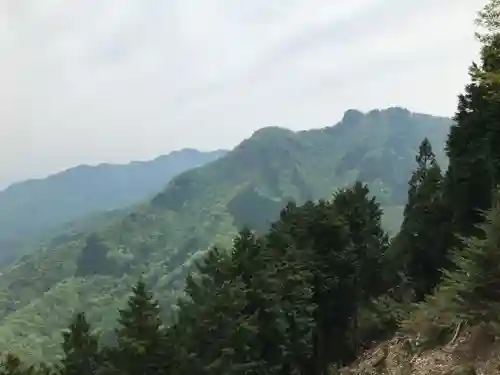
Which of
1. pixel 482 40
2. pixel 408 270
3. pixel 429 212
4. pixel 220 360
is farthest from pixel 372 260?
pixel 482 40

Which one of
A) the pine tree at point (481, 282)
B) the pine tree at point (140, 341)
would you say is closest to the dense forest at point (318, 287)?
the pine tree at point (140, 341)

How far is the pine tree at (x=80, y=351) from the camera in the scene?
40.7m

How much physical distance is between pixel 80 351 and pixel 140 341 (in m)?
8.24

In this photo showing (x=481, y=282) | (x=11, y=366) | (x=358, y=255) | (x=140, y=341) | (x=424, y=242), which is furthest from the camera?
(x=358, y=255)

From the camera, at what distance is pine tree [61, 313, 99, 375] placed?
4069 cm

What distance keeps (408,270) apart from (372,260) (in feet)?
8.66

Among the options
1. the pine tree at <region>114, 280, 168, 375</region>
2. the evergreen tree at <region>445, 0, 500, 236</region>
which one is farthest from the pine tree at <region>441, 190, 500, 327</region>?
the pine tree at <region>114, 280, 168, 375</region>

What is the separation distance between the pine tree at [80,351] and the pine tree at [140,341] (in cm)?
554

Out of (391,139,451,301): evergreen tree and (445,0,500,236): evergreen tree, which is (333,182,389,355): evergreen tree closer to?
(391,139,451,301): evergreen tree

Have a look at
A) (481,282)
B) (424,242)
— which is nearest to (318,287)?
(424,242)

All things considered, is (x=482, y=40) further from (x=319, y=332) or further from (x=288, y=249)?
(x=319, y=332)

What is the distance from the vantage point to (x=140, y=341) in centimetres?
3559

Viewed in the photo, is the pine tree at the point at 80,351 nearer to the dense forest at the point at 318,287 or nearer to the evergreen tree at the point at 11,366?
the dense forest at the point at 318,287

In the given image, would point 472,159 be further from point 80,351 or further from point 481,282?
point 80,351
